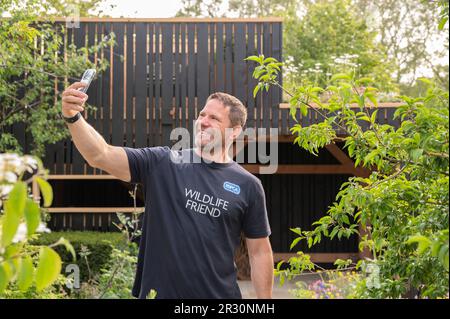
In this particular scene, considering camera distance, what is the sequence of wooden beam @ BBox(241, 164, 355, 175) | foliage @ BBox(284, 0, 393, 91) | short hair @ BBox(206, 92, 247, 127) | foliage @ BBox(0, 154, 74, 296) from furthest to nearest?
1. foliage @ BBox(284, 0, 393, 91)
2. wooden beam @ BBox(241, 164, 355, 175)
3. short hair @ BBox(206, 92, 247, 127)
4. foliage @ BBox(0, 154, 74, 296)

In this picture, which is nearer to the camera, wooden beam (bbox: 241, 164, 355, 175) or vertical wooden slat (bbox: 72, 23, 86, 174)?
vertical wooden slat (bbox: 72, 23, 86, 174)

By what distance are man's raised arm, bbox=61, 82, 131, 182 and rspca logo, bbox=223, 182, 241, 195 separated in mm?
435

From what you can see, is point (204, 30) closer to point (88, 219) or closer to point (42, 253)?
point (88, 219)

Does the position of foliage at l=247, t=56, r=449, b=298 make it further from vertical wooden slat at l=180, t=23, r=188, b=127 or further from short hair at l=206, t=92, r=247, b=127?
vertical wooden slat at l=180, t=23, r=188, b=127

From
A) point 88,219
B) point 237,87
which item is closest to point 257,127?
point 237,87

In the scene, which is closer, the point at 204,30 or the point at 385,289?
the point at 385,289

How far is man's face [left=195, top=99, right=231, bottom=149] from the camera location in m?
3.12

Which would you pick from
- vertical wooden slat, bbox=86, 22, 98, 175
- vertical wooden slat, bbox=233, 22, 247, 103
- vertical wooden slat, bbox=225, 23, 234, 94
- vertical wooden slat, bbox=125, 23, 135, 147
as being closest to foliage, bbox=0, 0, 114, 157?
vertical wooden slat, bbox=86, 22, 98, 175

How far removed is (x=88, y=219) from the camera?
1196cm

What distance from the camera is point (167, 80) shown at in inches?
418

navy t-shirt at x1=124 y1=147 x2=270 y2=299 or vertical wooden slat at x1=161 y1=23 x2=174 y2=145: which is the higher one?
vertical wooden slat at x1=161 y1=23 x2=174 y2=145

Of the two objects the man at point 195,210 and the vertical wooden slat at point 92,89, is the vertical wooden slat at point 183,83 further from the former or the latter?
the man at point 195,210

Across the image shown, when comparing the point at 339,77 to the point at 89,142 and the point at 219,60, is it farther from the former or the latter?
the point at 219,60

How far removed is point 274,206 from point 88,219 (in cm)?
346
